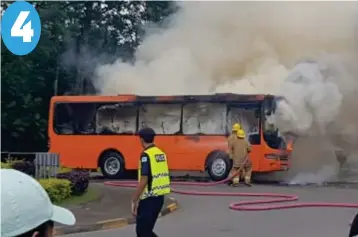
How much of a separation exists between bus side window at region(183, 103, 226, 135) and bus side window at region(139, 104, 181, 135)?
0.84ft

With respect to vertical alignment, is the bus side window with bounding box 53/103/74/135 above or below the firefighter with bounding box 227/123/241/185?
above

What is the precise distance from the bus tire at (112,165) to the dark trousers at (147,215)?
1502cm

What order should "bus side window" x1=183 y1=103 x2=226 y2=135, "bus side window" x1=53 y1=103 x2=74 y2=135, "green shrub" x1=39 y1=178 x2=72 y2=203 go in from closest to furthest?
"green shrub" x1=39 y1=178 x2=72 y2=203
"bus side window" x1=183 y1=103 x2=226 y2=135
"bus side window" x1=53 y1=103 x2=74 y2=135

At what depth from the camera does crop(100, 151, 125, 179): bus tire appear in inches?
922

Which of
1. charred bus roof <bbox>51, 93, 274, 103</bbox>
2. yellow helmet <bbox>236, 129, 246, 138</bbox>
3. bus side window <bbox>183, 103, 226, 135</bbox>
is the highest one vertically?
charred bus roof <bbox>51, 93, 274, 103</bbox>

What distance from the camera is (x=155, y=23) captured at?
33812 mm

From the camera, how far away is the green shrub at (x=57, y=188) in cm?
1490

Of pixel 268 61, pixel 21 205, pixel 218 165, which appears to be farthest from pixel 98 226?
pixel 268 61

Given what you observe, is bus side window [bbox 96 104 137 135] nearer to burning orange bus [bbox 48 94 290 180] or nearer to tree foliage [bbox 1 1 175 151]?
burning orange bus [bbox 48 94 290 180]

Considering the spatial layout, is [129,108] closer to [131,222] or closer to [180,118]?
[180,118]

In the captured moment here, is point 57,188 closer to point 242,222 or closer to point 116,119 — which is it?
point 242,222

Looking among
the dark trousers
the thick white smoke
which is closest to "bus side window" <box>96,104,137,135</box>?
the thick white smoke

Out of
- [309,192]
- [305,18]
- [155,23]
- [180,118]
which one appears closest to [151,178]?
Result: [309,192]

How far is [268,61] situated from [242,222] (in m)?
12.7
